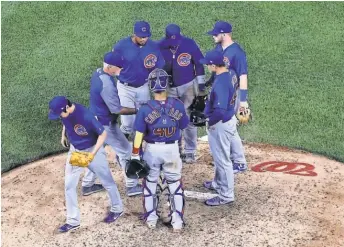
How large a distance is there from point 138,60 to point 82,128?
6.08ft

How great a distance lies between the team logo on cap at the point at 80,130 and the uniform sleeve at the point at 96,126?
0.38ft

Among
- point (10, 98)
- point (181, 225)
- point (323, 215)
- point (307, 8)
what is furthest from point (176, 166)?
point (307, 8)

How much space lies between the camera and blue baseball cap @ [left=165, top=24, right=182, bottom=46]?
33.3 ft

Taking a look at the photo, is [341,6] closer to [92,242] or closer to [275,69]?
[275,69]

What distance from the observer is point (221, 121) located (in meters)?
9.30

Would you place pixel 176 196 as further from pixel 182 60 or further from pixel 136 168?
pixel 182 60

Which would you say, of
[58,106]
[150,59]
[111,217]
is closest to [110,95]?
[58,106]

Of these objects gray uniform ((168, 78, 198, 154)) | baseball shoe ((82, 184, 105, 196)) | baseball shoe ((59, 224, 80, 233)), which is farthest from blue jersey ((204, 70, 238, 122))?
baseball shoe ((59, 224, 80, 233))

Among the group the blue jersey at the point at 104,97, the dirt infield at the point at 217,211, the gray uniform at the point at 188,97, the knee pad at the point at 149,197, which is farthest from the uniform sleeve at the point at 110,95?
the gray uniform at the point at 188,97

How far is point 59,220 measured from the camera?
9.41 meters

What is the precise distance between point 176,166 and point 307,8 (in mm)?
7190

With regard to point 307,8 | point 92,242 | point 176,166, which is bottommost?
point 92,242

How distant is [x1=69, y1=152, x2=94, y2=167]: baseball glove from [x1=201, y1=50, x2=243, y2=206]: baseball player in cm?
151

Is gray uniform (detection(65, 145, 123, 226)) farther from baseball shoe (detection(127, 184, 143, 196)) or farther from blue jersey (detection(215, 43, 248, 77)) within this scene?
blue jersey (detection(215, 43, 248, 77))
